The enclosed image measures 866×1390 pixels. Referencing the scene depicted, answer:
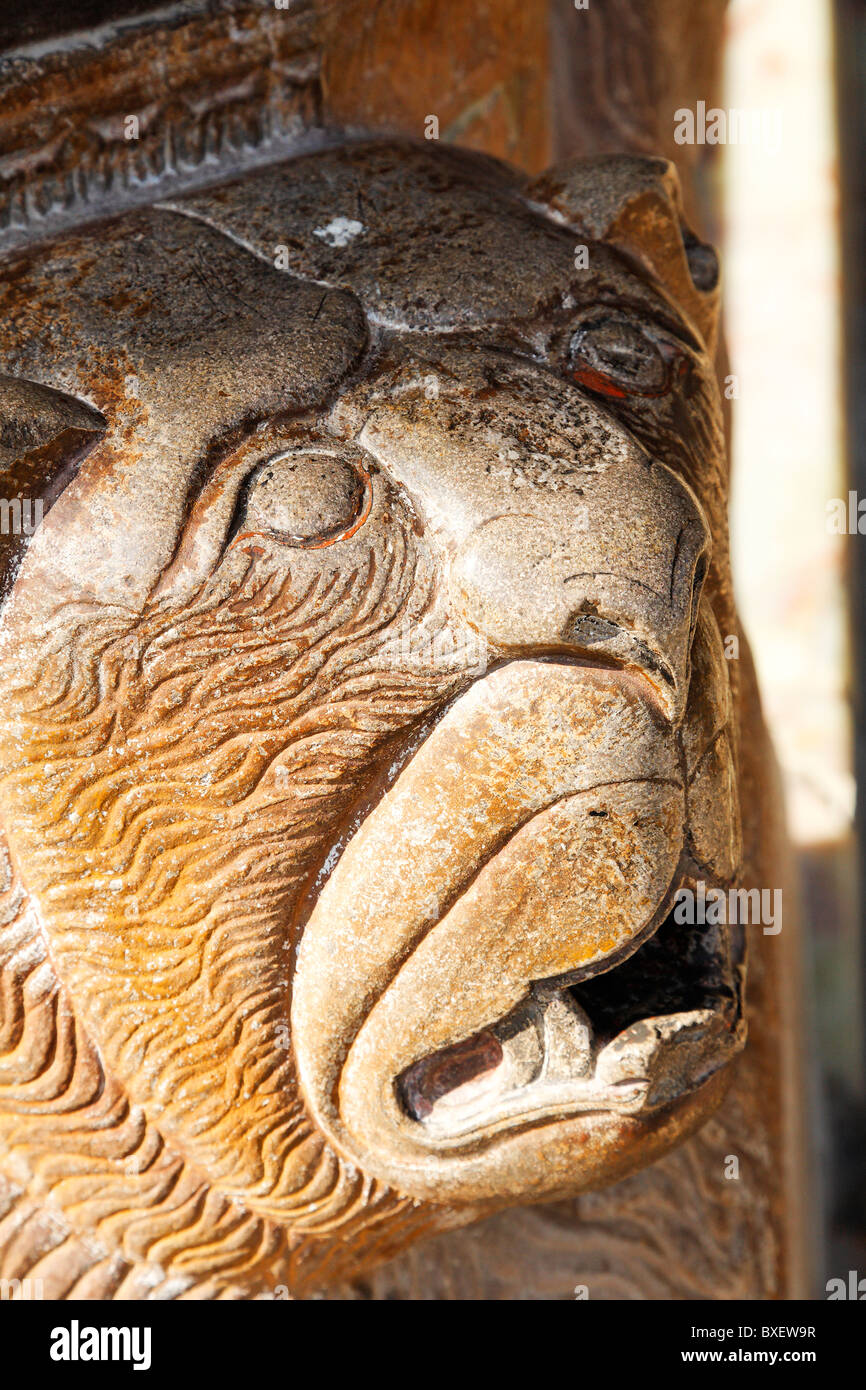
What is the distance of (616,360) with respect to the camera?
1273 mm

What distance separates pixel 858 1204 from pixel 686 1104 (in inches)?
73.7

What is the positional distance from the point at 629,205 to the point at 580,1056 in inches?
38.1

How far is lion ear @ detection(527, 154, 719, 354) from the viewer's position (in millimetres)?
1384

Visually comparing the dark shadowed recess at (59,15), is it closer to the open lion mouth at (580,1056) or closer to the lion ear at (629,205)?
the lion ear at (629,205)

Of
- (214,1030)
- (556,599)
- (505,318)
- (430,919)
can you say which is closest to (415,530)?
(556,599)

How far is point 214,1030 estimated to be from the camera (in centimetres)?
124

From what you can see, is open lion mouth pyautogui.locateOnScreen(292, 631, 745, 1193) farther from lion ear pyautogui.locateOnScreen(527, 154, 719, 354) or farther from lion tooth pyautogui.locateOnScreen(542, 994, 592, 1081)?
lion ear pyautogui.locateOnScreen(527, 154, 719, 354)

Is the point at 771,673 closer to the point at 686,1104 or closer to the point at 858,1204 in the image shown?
the point at 858,1204

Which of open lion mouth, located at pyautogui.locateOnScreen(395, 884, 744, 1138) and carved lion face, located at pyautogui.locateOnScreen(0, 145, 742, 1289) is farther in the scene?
open lion mouth, located at pyautogui.locateOnScreen(395, 884, 744, 1138)

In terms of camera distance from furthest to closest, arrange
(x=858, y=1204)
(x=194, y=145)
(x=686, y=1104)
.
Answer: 1. (x=858, y=1204)
2. (x=194, y=145)
3. (x=686, y=1104)

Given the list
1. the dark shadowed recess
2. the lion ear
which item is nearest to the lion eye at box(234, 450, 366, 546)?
the lion ear

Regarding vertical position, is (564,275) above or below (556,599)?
above

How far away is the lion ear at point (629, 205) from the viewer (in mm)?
1384

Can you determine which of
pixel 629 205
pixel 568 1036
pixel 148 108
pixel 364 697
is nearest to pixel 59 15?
pixel 148 108
